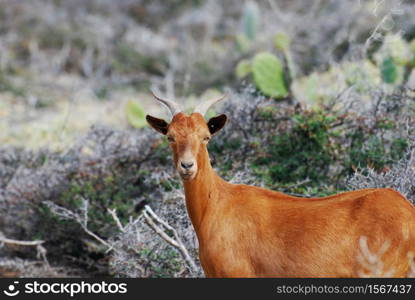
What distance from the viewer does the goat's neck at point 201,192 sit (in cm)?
534

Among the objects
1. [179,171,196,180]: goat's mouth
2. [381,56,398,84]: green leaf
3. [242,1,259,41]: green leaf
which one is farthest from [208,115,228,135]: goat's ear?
[242,1,259,41]: green leaf

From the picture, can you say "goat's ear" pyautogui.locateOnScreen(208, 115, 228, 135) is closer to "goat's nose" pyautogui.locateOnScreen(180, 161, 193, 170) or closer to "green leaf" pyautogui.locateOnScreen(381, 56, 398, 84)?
"goat's nose" pyautogui.locateOnScreen(180, 161, 193, 170)

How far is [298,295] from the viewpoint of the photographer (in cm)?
498

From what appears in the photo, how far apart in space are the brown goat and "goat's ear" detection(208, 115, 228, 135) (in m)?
0.13

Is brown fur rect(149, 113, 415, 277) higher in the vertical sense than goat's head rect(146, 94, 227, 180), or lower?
lower

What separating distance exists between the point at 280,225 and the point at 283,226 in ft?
0.09

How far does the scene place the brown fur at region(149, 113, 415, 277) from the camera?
4.88 meters

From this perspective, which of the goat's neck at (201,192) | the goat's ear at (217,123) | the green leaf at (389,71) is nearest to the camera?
the goat's neck at (201,192)

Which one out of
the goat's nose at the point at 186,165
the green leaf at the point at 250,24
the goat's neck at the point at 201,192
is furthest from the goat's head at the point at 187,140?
the green leaf at the point at 250,24

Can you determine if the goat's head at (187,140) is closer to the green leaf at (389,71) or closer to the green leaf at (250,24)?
the green leaf at (389,71)

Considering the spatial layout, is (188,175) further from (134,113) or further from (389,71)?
(389,71)

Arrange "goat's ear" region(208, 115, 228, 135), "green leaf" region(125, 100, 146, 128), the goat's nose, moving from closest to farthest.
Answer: the goat's nose < "goat's ear" region(208, 115, 228, 135) < "green leaf" region(125, 100, 146, 128)

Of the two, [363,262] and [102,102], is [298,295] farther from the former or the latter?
[102,102]

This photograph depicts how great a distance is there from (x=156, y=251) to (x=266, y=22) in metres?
13.1
